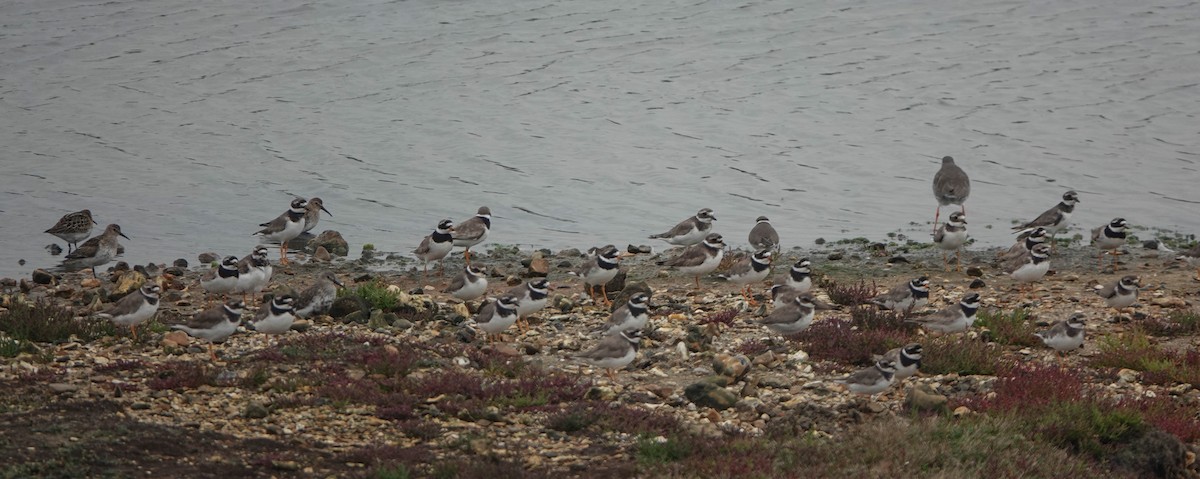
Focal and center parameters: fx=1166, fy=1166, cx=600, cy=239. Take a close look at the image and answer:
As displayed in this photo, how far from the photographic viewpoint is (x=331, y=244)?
26.2 meters

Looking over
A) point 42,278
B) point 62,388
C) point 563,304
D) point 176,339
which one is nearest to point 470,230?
point 563,304

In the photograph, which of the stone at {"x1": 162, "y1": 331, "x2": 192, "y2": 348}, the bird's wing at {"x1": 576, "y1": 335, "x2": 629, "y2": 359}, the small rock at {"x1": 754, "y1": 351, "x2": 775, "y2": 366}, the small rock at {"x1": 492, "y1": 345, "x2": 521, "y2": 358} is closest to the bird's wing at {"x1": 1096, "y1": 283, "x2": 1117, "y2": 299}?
the small rock at {"x1": 754, "y1": 351, "x2": 775, "y2": 366}

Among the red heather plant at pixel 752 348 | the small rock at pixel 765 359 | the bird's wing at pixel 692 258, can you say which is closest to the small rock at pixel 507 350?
the red heather plant at pixel 752 348

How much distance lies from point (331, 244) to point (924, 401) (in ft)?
51.7

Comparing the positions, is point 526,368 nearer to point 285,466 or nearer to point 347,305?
point 347,305

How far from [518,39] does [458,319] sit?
27763 mm

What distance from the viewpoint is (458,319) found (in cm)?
1953

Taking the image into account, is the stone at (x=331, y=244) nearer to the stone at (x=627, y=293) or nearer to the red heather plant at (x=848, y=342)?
the stone at (x=627, y=293)

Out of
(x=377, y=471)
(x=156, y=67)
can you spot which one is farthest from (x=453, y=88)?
(x=377, y=471)

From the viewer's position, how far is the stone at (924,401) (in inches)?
556

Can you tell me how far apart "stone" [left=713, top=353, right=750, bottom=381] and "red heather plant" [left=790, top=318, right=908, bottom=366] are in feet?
4.66

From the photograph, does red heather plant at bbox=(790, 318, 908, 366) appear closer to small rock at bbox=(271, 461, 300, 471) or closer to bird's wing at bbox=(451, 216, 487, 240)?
small rock at bbox=(271, 461, 300, 471)

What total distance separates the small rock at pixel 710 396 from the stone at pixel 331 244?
13490 mm

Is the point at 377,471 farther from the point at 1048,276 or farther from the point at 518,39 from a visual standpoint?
the point at 518,39
